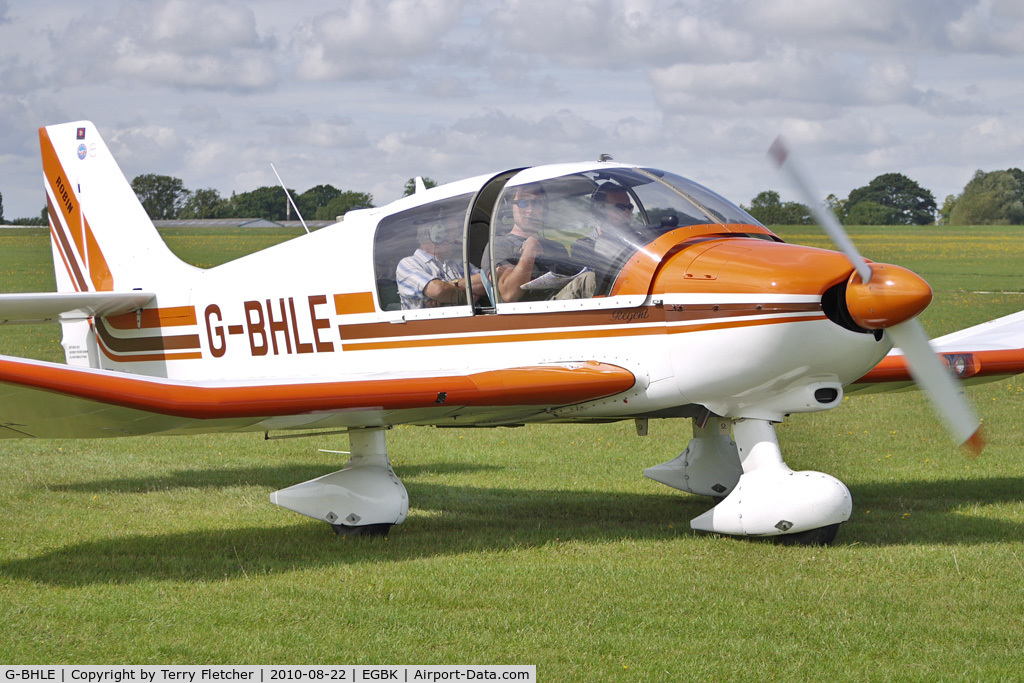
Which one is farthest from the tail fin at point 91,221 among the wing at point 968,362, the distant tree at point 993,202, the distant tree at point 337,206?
the distant tree at point 993,202

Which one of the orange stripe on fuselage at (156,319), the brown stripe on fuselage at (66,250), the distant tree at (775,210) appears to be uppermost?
the distant tree at (775,210)

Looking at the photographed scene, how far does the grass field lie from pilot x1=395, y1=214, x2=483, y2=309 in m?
1.69

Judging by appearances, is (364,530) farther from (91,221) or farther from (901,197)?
(901,197)

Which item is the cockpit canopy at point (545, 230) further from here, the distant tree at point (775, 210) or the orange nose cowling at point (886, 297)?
the distant tree at point (775, 210)

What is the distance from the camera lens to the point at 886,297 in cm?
606

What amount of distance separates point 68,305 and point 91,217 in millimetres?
1502

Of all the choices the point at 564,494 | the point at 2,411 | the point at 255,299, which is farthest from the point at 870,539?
the point at 2,411

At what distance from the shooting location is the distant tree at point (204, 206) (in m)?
80.6

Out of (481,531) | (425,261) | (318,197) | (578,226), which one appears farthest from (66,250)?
(318,197)

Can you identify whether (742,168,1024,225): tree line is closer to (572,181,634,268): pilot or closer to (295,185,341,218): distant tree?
(295,185,341,218): distant tree

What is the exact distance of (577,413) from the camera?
7.18 metres

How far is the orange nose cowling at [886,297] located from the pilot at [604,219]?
1.54m

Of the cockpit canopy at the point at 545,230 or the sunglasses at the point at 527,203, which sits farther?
the sunglasses at the point at 527,203

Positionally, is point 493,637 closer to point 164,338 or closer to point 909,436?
point 164,338
